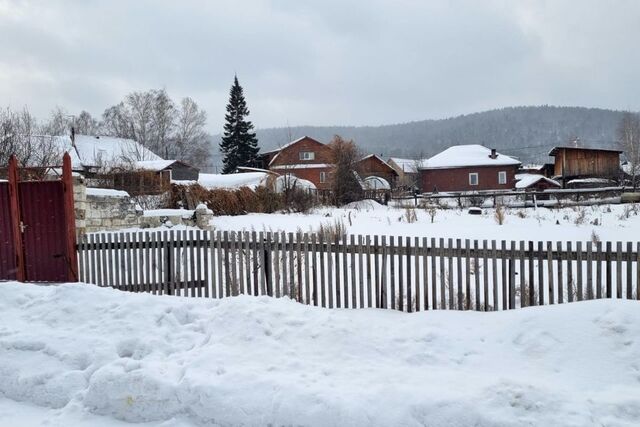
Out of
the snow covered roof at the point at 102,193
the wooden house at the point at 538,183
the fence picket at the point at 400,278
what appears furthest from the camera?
the wooden house at the point at 538,183

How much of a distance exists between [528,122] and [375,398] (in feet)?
530

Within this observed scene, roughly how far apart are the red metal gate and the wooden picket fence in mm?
399

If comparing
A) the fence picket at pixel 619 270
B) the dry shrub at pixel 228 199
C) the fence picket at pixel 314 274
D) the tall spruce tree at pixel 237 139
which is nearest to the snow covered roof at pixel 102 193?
the dry shrub at pixel 228 199

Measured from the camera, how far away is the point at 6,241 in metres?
9.55

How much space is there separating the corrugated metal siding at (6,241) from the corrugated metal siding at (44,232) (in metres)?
0.27

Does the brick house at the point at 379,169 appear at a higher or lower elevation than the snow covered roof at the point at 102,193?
higher

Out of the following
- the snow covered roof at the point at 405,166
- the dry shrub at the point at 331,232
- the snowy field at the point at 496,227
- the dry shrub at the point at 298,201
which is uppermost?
the snow covered roof at the point at 405,166

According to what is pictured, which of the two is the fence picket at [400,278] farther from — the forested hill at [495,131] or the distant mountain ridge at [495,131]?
the forested hill at [495,131]

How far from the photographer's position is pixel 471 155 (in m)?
55.4

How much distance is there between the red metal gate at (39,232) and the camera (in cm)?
950

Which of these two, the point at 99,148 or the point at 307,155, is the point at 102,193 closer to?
the point at 99,148

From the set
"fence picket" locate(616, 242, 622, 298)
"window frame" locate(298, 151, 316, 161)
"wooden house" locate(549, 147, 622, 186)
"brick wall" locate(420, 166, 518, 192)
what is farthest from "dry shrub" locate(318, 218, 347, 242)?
"wooden house" locate(549, 147, 622, 186)

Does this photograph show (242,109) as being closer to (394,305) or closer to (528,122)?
(394,305)

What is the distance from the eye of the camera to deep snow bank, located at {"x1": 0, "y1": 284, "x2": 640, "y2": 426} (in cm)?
399
